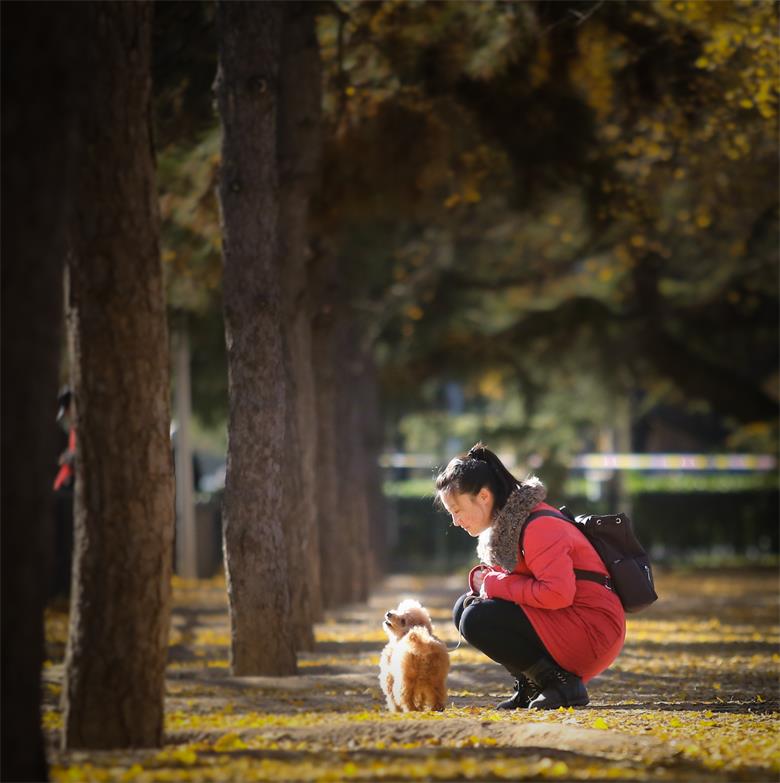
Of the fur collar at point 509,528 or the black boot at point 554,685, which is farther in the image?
the black boot at point 554,685

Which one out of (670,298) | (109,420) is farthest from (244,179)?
(670,298)

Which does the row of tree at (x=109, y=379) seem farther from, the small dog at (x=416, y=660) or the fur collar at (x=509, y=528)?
the fur collar at (x=509, y=528)

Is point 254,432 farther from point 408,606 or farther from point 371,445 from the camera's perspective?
point 371,445

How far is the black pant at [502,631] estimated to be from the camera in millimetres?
8758

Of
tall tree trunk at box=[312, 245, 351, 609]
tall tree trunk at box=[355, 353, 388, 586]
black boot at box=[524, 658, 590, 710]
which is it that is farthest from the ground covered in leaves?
tall tree trunk at box=[355, 353, 388, 586]

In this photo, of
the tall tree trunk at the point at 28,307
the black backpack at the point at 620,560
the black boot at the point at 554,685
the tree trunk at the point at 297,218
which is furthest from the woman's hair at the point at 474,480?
the tree trunk at the point at 297,218

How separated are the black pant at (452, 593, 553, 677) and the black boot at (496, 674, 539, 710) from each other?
35cm

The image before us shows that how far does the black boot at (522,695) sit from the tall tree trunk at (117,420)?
8.45ft

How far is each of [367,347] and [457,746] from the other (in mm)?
18783

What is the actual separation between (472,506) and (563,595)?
69 centimetres

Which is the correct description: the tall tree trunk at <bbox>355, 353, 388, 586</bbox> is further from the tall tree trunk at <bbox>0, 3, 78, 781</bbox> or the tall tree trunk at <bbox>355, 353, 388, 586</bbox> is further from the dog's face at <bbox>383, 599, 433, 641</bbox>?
the tall tree trunk at <bbox>0, 3, 78, 781</bbox>

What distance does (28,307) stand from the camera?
5.68m

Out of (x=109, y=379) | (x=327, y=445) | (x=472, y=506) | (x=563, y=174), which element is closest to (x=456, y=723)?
(x=472, y=506)

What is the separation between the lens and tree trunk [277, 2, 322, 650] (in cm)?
1393
